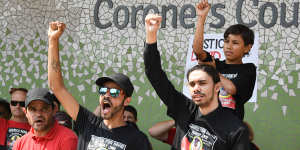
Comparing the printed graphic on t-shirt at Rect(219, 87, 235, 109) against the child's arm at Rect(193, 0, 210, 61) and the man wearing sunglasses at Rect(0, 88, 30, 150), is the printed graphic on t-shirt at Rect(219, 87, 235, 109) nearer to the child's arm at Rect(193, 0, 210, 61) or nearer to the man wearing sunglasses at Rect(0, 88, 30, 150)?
the child's arm at Rect(193, 0, 210, 61)

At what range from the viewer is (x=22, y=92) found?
5371 mm

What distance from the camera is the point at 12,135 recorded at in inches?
197

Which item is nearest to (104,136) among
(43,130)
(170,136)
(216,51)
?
(43,130)

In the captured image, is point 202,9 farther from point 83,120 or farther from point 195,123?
point 83,120

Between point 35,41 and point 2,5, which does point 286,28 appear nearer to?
point 35,41

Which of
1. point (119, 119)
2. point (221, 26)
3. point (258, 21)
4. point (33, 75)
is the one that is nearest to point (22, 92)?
point (33, 75)

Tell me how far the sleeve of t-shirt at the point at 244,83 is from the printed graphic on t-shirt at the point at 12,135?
2.28m

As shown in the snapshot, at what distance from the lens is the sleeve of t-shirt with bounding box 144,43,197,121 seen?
358cm

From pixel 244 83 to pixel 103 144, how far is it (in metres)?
1.31

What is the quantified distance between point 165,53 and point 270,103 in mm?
1444

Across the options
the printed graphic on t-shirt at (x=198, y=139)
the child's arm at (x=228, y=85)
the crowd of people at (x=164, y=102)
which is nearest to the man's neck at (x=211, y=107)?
the crowd of people at (x=164, y=102)

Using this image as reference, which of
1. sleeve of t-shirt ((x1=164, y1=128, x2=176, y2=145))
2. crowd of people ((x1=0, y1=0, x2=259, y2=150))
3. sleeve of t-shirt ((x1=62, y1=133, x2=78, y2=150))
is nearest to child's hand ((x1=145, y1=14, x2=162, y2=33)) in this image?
crowd of people ((x1=0, y1=0, x2=259, y2=150))

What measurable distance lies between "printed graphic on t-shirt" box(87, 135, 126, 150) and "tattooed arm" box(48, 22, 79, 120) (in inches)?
10.3

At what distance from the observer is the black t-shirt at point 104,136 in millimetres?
3623
